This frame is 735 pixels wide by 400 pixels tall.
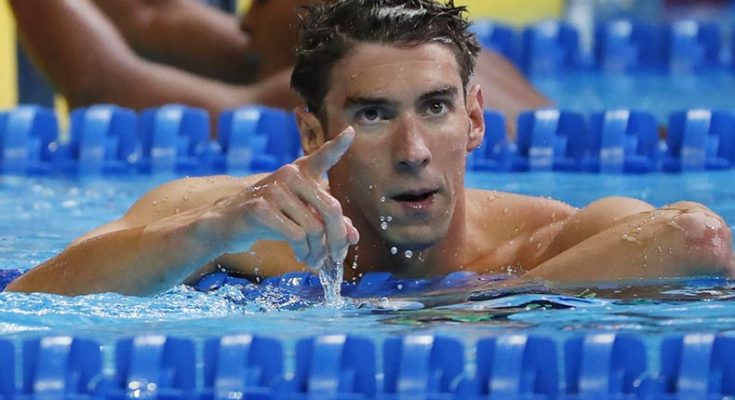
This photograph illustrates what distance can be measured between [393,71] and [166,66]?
291 cm

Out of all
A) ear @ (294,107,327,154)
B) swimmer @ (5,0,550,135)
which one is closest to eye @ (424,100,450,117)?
ear @ (294,107,327,154)

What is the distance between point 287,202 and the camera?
2508 millimetres

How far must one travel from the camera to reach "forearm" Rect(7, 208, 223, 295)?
271cm

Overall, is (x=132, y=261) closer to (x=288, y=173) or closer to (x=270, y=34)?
(x=288, y=173)

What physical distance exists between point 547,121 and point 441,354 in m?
2.60

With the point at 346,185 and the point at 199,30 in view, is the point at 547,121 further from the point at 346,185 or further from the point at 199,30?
the point at 346,185

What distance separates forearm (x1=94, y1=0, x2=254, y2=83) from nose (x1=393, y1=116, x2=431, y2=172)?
2985 mm

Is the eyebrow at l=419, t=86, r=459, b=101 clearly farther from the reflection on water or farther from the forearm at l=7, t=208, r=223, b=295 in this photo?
the forearm at l=7, t=208, r=223, b=295

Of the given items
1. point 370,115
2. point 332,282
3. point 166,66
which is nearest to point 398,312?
point 332,282

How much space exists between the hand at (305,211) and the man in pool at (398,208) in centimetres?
14

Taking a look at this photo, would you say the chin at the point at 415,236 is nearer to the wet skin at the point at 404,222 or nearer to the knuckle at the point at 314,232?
the wet skin at the point at 404,222

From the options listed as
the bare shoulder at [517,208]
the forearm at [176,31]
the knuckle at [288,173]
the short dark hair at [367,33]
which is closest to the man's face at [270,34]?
the forearm at [176,31]

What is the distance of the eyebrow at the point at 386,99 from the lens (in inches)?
117

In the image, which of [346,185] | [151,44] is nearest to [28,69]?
[151,44]
